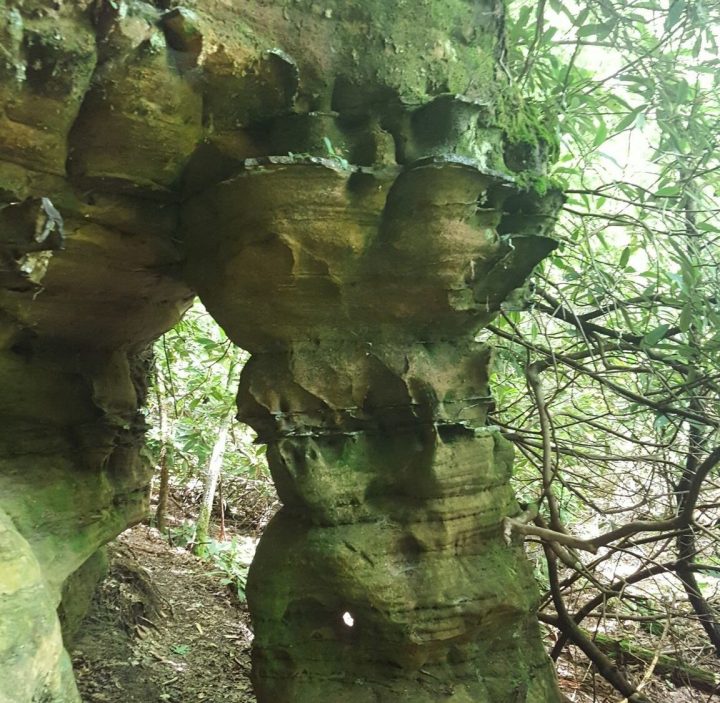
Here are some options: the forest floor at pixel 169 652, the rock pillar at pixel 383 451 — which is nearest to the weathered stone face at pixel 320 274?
the rock pillar at pixel 383 451

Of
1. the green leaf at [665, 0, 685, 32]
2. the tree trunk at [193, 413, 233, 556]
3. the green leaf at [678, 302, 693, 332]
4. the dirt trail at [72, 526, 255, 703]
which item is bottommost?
the dirt trail at [72, 526, 255, 703]

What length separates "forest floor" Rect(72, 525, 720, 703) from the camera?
346 cm

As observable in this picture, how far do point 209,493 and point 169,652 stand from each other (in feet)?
8.95

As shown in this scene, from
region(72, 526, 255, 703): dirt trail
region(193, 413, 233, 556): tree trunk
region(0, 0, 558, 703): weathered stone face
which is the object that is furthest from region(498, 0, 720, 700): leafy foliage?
region(193, 413, 233, 556): tree trunk

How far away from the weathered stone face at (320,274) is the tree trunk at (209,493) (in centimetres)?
376

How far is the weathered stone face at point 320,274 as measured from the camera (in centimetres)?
186

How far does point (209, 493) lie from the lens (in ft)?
21.8

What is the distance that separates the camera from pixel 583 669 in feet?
13.2

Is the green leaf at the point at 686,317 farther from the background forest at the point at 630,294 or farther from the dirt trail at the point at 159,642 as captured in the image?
the dirt trail at the point at 159,642

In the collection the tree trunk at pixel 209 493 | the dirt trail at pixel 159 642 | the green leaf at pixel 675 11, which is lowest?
the dirt trail at pixel 159 642

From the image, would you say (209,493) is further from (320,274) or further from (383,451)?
(320,274)

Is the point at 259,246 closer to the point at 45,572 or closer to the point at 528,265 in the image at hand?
the point at 528,265

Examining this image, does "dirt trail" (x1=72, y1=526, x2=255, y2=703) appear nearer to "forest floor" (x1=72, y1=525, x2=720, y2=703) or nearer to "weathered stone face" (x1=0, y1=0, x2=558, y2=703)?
"forest floor" (x1=72, y1=525, x2=720, y2=703)

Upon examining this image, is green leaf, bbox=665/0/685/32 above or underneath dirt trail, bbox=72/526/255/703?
above
